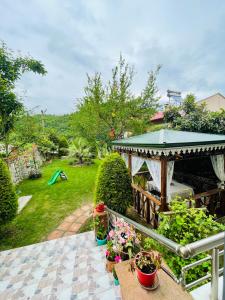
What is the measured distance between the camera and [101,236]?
402 centimetres

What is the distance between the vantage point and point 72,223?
5438 millimetres

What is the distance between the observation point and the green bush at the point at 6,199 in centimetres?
450

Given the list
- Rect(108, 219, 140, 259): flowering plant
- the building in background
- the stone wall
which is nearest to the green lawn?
the stone wall

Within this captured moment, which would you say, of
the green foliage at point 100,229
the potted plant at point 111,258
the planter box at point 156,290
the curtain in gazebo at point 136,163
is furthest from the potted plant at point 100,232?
the curtain in gazebo at point 136,163

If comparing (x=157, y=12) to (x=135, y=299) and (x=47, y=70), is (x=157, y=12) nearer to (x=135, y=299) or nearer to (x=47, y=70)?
(x=135, y=299)

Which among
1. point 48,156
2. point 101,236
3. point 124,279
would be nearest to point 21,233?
point 101,236

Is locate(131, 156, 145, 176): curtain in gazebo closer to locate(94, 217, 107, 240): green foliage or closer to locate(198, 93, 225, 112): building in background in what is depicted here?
locate(94, 217, 107, 240): green foliage

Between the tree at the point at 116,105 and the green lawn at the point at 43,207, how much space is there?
3.32 m

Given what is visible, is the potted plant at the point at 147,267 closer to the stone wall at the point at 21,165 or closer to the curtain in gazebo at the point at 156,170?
the curtain in gazebo at the point at 156,170

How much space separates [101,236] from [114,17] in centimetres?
590

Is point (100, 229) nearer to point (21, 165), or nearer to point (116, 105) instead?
point (116, 105)

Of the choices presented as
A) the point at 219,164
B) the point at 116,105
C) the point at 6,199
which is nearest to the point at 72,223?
the point at 6,199

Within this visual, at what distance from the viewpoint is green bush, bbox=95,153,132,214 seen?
16.1 feet

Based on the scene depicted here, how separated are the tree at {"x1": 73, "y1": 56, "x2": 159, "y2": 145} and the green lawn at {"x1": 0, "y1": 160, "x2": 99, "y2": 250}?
332 centimetres
